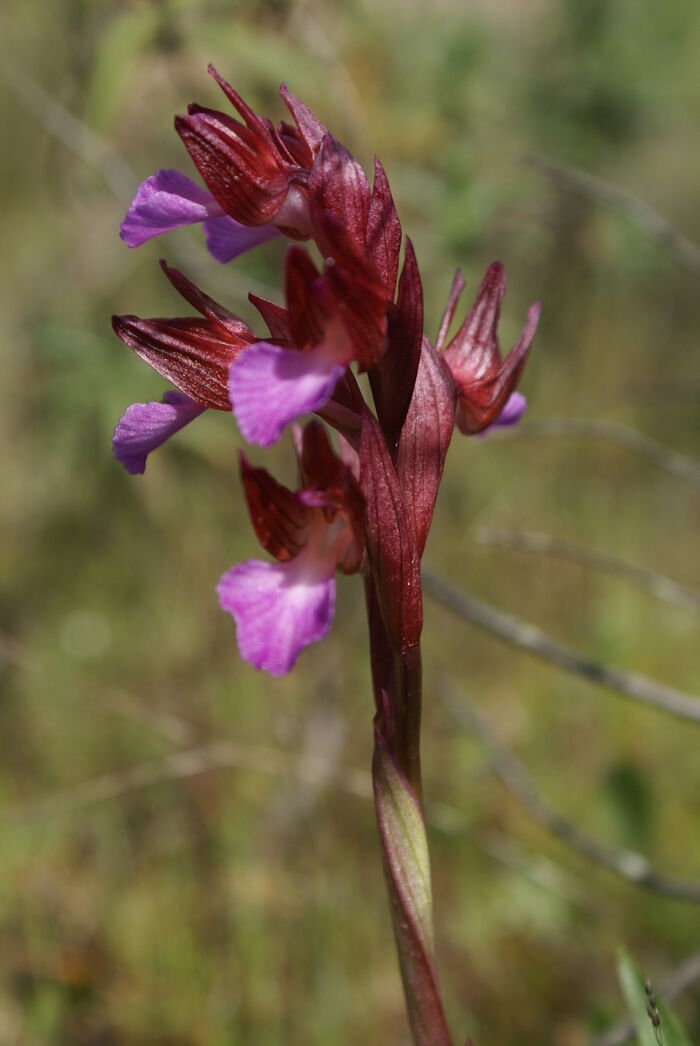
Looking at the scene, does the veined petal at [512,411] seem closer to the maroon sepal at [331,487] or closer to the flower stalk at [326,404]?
the flower stalk at [326,404]

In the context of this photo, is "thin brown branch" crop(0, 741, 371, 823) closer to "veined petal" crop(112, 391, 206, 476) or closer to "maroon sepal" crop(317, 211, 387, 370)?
"veined petal" crop(112, 391, 206, 476)

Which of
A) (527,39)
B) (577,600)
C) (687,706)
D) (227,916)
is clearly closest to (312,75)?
(687,706)

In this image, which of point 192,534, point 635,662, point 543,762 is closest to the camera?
point 543,762

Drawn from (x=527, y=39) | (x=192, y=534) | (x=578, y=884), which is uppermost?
(x=527, y=39)

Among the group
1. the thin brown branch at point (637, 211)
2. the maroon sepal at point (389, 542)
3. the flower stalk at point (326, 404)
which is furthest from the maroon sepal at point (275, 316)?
the thin brown branch at point (637, 211)

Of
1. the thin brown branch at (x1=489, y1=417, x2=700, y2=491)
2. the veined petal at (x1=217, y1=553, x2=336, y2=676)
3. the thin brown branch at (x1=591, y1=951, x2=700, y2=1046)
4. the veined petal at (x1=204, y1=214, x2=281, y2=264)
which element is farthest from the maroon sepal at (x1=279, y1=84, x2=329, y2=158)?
the thin brown branch at (x1=591, y1=951, x2=700, y2=1046)

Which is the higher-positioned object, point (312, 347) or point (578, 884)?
point (312, 347)

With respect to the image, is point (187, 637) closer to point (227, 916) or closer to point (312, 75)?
point (227, 916)
